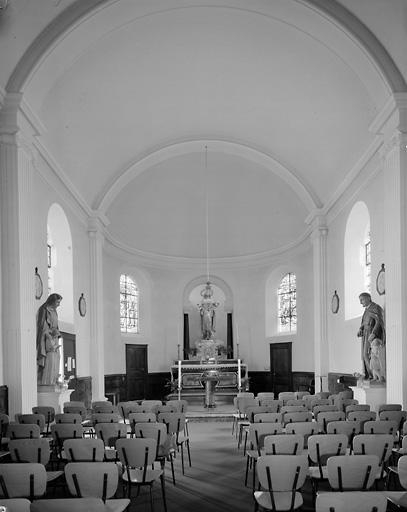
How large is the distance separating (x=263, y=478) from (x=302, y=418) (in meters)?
4.09

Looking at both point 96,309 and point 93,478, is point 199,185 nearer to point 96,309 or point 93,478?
point 96,309

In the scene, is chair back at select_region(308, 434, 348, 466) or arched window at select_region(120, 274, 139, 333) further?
arched window at select_region(120, 274, 139, 333)

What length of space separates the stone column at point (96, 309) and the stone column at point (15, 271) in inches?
272

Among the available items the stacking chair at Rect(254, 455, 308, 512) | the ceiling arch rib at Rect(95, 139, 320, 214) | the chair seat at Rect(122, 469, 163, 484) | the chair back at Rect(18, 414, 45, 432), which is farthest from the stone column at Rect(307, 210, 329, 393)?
the stacking chair at Rect(254, 455, 308, 512)

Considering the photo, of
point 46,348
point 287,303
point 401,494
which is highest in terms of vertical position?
point 287,303

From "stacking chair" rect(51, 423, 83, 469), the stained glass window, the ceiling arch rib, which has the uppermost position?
the ceiling arch rib

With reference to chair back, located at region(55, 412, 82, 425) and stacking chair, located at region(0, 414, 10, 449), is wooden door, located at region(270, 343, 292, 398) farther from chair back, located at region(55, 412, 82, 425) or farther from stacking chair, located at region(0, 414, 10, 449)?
stacking chair, located at region(0, 414, 10, 449)

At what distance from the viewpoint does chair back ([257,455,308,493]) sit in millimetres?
5953

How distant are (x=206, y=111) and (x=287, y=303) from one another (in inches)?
348

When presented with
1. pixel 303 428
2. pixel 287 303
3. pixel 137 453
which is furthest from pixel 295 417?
pixel 287 303

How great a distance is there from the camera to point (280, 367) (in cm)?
2278

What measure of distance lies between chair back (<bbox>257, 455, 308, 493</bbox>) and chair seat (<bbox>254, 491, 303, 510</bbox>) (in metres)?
0.20

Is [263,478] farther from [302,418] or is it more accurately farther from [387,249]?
[387,249]

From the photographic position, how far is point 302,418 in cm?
994
